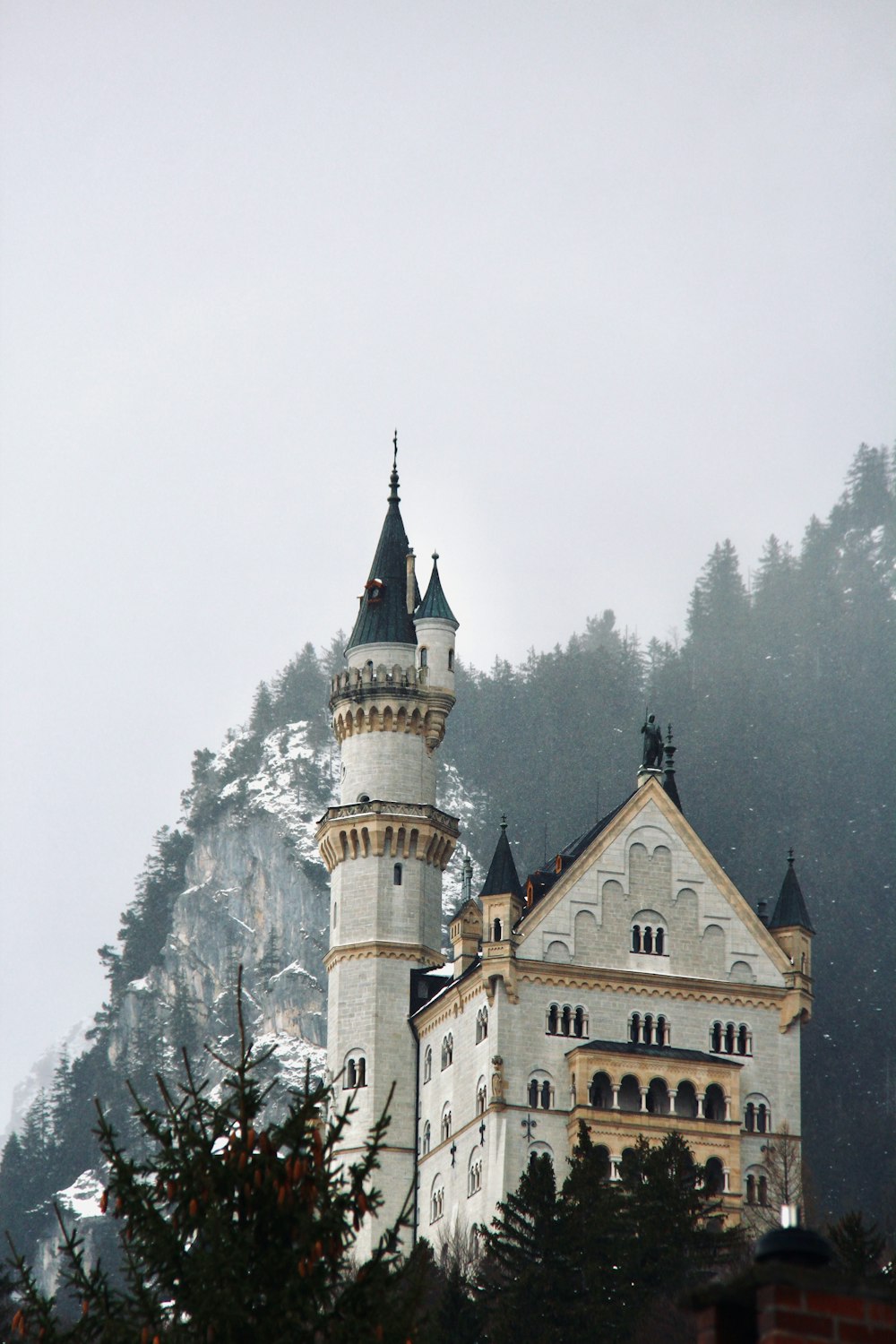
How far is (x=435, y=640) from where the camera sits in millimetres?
94750

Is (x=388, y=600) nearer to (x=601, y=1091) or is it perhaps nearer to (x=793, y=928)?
(x=793, y=928)

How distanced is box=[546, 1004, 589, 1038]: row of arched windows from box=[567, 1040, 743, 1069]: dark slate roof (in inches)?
17.4

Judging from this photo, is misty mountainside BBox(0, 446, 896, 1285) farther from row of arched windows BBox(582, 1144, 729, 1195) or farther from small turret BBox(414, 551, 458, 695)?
row of arched windows BBox(582, 1144, 729, 1195)

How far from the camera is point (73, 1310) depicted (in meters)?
117

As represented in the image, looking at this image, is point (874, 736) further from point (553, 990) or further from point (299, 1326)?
point (299, 1326)

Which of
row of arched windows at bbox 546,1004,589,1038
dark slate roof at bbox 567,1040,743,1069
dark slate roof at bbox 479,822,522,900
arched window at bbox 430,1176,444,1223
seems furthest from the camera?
arched window at bbox 430,1176,444,1223

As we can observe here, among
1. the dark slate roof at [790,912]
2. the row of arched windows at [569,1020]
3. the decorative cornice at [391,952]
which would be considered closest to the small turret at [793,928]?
the dark slate roof at [790,912]

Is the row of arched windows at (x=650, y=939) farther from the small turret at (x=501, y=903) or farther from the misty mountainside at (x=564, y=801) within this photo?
the misty mountainside at (x=564, y=801)

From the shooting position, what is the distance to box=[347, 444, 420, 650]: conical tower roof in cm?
9431

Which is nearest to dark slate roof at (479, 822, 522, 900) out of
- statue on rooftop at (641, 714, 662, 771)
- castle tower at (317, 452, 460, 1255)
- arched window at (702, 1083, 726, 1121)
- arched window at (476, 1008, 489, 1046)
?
arched window at (476, 1008, 489, 1046)

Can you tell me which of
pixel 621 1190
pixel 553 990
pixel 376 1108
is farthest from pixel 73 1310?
pixel 621 1190

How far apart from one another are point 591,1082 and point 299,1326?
5741cm

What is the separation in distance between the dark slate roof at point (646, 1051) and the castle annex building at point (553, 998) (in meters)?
0.09

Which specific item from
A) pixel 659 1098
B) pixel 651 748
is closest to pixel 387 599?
pixel 651 748
